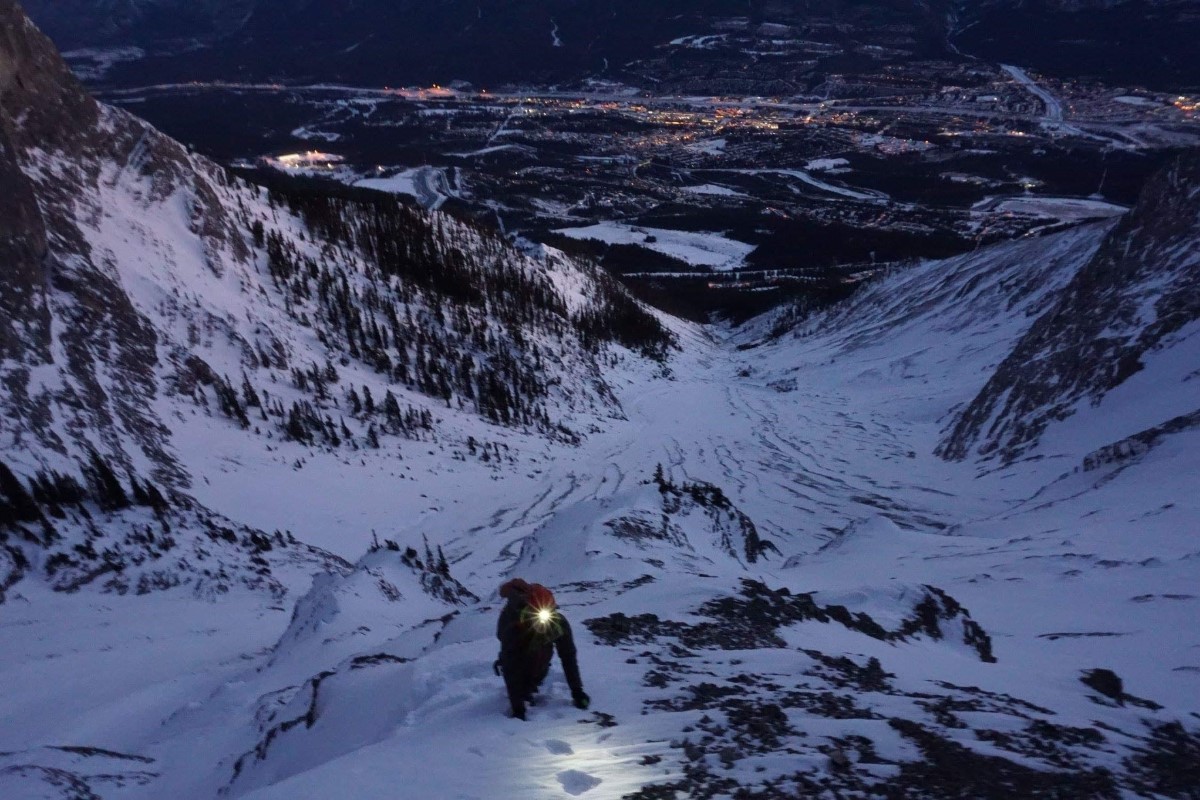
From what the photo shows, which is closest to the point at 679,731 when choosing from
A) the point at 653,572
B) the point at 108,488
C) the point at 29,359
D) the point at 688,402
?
the point at 653,572

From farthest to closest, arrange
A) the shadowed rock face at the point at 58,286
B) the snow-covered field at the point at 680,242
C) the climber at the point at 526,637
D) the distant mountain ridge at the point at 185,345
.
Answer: the snow-covered field at the point at 680,242 → the shadowed rock face at the point at 58,286 → the distant mountain ridge at the point at 185,345 → the climber at the point at 526,637

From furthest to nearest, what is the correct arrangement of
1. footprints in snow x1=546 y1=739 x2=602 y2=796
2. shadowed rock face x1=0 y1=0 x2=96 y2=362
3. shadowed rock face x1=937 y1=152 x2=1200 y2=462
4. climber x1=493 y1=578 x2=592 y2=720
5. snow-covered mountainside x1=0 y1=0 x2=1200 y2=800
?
1. shadowed rock face x1=937 y1=152 x2=1200 y2=462
2. shadowed rock face x1=0 y1=0 x2=96 y2=362
3. snow-covered mountainside x1=0 y1=0 x2=1200 y2=800
4. climber x1=493 y1=578 x2=592 y2=720
5. footprints in snow x1=546 y1=739 x2=602 y2=796

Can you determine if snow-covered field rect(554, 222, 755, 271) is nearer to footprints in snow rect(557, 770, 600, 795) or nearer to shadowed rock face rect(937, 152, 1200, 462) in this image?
shadowed rock face rect(937, 152, 1200, 462)

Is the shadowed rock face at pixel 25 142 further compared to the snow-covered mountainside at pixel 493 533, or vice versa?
the shadowed rock face at pixel 25 142

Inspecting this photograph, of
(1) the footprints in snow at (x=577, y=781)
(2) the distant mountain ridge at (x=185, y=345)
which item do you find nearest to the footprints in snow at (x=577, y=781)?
(1) the footprints in snow at (x=577, y=781)

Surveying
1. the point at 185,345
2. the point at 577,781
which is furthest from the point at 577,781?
the point at 185,345

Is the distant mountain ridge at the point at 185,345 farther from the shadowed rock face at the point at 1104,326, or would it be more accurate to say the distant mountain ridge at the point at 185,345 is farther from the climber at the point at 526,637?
the shadowed rock face at the point at 1104,326

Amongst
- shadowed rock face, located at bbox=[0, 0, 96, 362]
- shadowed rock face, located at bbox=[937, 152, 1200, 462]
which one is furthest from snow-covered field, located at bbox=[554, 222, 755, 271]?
shadowed rock face, located at bbox=[0, 0, 96, 362]
